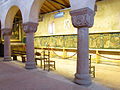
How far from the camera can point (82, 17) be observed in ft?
11.6

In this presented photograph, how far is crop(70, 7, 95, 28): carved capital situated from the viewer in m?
3.51

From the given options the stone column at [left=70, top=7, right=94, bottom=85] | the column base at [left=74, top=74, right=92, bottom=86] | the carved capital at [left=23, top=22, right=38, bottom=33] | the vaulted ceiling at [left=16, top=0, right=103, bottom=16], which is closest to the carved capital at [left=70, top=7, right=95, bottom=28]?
the stone column at [left=70, top=7, right=94, bottom=85]

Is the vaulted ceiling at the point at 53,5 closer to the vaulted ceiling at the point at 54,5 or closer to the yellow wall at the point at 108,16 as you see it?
the vaulted ceiling at the point at 54,5

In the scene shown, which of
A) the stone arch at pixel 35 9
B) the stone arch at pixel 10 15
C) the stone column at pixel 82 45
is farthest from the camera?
the stone arch at pixel 10 15

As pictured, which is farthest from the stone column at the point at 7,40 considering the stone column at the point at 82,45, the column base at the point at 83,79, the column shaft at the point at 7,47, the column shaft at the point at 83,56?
the column base at the point at 83,79

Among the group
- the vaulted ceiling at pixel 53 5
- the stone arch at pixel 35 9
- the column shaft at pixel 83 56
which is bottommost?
the column shaft at pixel 83 56

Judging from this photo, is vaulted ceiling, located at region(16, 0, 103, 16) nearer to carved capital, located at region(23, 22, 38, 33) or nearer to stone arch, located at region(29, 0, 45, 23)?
stone arch, located at region(29, 0, 45, 23)

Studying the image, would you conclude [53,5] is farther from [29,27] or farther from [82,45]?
[82,45]

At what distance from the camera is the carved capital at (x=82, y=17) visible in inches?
138

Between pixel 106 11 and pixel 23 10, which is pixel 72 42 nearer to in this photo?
pixel 106 11

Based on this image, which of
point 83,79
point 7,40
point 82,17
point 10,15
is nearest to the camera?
point 82,17

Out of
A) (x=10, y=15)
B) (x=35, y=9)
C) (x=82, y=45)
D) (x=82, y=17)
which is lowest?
(x=82, y=45)

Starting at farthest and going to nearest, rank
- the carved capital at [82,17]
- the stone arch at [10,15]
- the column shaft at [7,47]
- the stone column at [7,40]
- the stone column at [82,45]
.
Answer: the column shaft at [7,47], the stone column at [7,40], the stone arch at [10,15], the stone column at [82,45], the carved capital at [82,17]

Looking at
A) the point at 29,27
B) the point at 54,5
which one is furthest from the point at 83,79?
the point at 54,5
